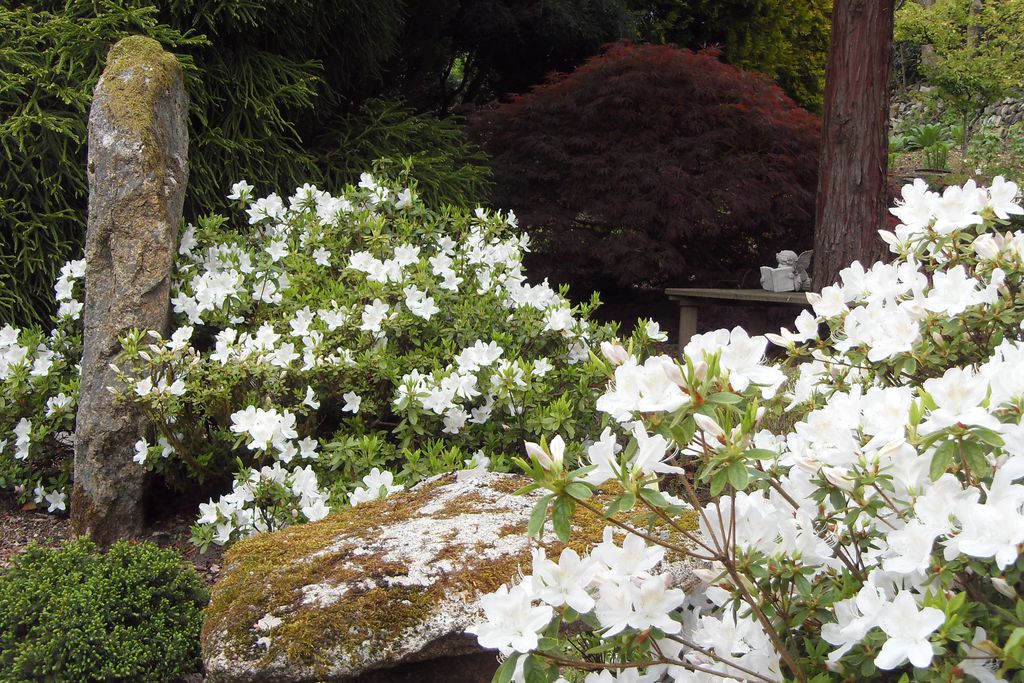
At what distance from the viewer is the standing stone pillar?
3.18 m

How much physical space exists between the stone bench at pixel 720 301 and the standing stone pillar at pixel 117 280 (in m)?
4.32

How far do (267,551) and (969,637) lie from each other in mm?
1642

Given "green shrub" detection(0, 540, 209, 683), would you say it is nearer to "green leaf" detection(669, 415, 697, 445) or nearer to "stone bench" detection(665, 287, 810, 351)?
"green leaf" detection(669, 415, 697, 445)

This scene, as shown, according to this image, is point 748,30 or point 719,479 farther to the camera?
point 748,30

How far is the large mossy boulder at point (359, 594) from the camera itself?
6.24ft

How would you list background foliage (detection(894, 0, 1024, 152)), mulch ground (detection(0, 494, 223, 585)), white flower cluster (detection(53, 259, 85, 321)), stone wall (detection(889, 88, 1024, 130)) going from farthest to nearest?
1. stone wall (detection(889, 88, 1024, 130))
2. background foliage (detection(894, 0, 1024, 152))
3. white flower cluster (detection(53, 259, 85, 321))
4. mulch ground (detection(0, 494, 223, 585))

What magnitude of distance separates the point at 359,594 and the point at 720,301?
18.2 ft

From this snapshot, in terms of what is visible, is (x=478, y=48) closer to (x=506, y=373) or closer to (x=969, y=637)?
(x=506, y=373)

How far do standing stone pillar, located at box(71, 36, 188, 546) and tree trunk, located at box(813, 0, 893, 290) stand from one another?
13.8 feet

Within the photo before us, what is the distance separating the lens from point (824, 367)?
2.11 m

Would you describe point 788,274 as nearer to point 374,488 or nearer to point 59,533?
point 374,488

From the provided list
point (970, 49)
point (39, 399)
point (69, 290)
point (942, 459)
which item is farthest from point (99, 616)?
point (970, 49)

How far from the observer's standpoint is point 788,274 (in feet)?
22.9

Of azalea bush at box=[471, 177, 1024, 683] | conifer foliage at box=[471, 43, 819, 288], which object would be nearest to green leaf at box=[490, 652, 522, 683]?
azalea bush at box=[471, 177, 1024, 683]
